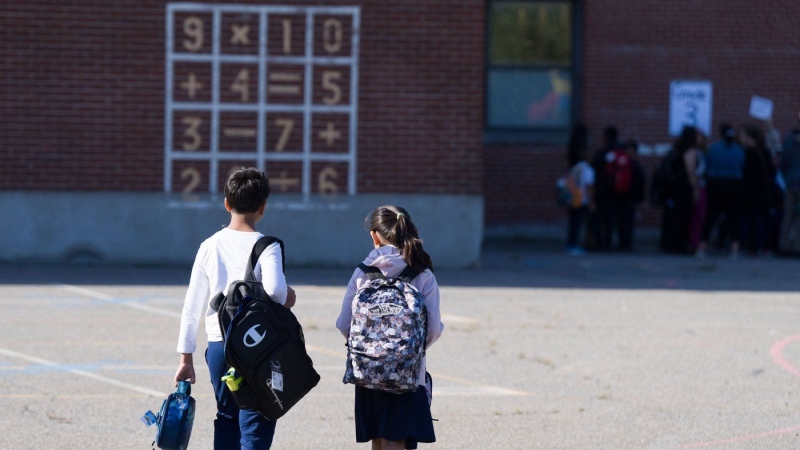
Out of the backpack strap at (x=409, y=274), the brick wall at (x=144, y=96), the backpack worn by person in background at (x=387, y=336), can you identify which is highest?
the brick wall at (x=144, y=96)

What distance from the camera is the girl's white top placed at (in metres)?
5.43

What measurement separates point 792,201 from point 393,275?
13.5 metres

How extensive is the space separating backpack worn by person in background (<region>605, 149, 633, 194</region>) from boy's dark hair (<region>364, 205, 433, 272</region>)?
12756 millimetres

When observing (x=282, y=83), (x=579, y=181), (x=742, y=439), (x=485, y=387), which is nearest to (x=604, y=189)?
(x=579, y=181)

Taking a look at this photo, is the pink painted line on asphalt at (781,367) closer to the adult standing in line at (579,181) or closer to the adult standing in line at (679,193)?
the adult standing in line at (579,181)

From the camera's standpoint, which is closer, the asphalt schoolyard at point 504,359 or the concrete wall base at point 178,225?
the asphalt schoolyard at point 504,359

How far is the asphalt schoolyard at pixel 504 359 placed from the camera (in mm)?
7305

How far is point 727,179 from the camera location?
696 inches

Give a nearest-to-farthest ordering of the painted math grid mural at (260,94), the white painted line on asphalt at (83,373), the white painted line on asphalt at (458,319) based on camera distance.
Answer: the white painted line on asphalt at (83,373), the white painted line on asphalt at (458,319), the painted math grid mural at (260,94)

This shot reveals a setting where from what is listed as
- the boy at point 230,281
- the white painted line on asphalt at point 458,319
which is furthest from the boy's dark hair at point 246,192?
the white painted line on asphalt at point 458,319

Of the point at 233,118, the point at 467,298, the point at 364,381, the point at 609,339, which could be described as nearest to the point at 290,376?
the point at 364,381

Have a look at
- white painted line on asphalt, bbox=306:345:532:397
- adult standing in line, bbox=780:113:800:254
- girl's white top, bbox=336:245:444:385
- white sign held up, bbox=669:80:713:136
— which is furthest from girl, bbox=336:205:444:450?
white sign held up, bbox=669:80:713:136

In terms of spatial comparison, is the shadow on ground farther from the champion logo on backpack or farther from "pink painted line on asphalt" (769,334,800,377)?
the champion logo on backpack

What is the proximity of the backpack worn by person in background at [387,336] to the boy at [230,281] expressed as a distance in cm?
36
